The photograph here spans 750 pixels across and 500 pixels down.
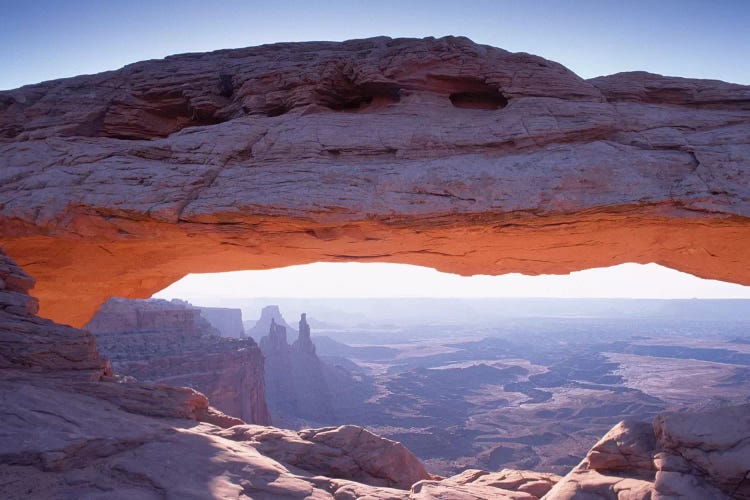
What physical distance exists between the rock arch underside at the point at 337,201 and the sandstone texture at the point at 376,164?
50mm

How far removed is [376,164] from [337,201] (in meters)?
1.28

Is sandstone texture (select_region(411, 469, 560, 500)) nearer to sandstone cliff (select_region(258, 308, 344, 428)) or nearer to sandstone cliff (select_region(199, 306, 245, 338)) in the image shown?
sandstone cliff (select_region(258, 308, 344, 428))

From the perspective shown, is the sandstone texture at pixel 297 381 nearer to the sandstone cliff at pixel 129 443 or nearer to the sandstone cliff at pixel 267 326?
the sandstone cliff at pixel 267 326

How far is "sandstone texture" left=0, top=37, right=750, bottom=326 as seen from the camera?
342 inches

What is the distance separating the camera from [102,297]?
14438mm

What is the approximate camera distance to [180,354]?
1650 inches

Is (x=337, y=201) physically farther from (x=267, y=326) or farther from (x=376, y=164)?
(x=267, y=326)

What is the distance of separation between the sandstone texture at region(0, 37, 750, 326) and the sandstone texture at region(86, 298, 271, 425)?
28864 millimetres

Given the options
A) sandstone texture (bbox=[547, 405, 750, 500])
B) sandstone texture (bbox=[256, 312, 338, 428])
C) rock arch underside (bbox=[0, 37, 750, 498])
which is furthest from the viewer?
sandstone texture (bbox=[256, 312, 338, 428])

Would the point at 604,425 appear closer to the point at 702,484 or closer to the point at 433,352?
the point at 702,484

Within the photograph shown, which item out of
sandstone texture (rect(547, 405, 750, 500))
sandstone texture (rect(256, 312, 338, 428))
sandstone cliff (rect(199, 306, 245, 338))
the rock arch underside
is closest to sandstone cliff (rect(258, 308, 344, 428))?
sandstone texture (rect(256, 312, 338, 428))

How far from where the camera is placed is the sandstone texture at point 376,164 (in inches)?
342

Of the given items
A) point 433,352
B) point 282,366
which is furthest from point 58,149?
point 433,352

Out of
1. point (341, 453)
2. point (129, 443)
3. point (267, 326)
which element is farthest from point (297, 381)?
point (267, 326)
